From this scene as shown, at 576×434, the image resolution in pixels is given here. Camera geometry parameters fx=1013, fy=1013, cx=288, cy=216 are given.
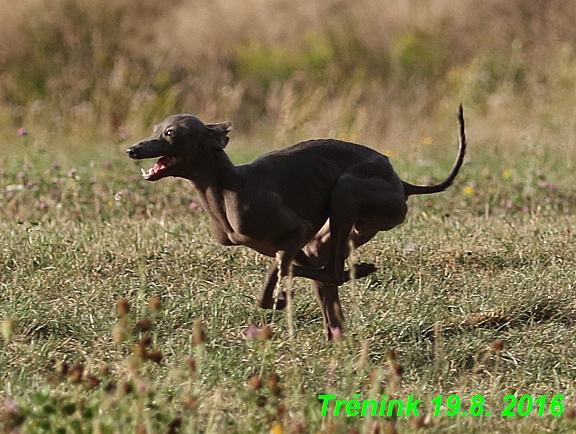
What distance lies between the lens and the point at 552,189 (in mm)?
7730

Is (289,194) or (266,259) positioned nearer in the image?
(289,194)

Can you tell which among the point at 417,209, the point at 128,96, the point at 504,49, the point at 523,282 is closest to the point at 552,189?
the point at 417,209

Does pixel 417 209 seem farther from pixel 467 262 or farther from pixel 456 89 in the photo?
pixel 456 89

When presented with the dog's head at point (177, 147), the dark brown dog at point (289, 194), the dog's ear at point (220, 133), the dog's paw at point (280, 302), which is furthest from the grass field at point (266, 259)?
the dog's ear at point (220, 133)

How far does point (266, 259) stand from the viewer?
17.6 feet

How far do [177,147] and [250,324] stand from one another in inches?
41.1

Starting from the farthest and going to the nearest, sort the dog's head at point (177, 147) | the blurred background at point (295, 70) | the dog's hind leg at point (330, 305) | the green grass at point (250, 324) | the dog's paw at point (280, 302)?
the blurred background at point (295, 70) < the dog's hind leg at point (330, 305) < the dog's paw at point (280, 302) < the dog's head at point (177, 147) < the green grass at point (250, 324)

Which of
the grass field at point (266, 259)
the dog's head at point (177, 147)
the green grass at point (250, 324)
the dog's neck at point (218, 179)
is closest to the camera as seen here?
the green grass at point (250, 324)

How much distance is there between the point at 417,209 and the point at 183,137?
3.63 m

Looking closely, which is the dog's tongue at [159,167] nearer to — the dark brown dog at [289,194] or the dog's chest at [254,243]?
the dark brown dog at [289,194]

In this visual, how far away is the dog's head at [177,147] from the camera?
371 cm

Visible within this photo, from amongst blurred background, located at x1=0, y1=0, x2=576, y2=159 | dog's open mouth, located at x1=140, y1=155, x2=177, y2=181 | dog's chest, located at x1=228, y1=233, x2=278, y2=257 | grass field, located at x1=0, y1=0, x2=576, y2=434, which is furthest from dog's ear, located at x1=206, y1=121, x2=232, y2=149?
blurred background, located at x1=0, y1=0, x2=576, y2=159

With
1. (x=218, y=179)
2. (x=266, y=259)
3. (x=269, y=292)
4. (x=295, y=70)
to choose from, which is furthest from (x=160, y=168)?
(x=295, y=70)

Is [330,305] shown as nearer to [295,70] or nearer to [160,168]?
[160,168]
